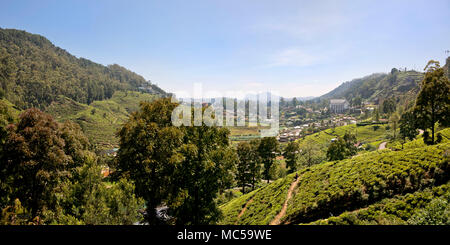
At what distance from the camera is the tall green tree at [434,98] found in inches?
→ 773

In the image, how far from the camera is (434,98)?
20.2 metres

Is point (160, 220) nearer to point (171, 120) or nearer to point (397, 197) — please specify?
point (171, 120)

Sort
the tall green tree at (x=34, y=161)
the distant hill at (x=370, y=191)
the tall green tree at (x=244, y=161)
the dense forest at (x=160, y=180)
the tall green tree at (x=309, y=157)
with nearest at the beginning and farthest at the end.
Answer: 1. the distant hill at (x=370, y=191)
2. the dense forest at (x=160, y=180)
3. the tall green tree at (x=34, y=161)
4. the tall green tree at (x=244, y=161)
5. the tall green tree at (x=309, y=157)

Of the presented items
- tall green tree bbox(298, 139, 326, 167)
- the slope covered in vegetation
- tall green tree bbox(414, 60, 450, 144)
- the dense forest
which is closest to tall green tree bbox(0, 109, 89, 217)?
the dense forest

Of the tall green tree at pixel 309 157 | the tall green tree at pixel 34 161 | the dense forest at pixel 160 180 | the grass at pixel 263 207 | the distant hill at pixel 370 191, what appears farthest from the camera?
the tall green tree at pixel 309 157

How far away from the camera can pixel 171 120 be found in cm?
1411

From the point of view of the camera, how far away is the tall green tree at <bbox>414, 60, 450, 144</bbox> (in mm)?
19625

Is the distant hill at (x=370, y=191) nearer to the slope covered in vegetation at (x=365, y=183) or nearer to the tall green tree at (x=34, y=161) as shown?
the slope covered in vegetation at (x=365, y=183)

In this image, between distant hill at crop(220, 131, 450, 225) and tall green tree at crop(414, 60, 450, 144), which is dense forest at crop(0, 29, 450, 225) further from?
tall green tree at crop(414, 60, 450, 144)

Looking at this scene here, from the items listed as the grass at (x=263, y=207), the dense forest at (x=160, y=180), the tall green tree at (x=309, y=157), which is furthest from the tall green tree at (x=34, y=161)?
the tall green tree at (x=309, y=157)

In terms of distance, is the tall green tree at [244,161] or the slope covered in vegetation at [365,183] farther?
the tall green tree at [244,161]

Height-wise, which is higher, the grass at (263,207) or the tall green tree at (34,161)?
the tall green tree at (34,161)
